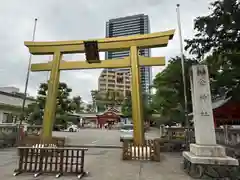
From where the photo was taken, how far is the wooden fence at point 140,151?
809cm

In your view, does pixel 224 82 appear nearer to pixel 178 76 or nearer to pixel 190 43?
pixel 190 43

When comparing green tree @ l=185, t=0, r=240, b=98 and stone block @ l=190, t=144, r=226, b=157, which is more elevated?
green tree @ l=185, t=0, r=240, b=98

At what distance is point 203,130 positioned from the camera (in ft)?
19.2

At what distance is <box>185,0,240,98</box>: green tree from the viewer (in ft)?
25.0

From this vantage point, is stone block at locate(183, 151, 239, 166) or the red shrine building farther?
the red shrine building

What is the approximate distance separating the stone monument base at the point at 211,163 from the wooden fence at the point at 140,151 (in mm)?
2491

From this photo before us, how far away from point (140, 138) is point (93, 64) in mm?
4307

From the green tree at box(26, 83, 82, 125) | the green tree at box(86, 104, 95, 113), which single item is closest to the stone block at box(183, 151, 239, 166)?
the green tree at box(26, 83, 82, 125)

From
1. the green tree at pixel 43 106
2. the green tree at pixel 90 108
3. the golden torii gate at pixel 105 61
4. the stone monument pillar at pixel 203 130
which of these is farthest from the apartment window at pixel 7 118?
the green tree at pixel 90 108

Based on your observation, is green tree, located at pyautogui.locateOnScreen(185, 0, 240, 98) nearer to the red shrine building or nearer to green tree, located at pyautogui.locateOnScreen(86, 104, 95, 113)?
the red shrine building

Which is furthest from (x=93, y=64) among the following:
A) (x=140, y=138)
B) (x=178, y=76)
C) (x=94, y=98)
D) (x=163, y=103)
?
(x=94, y=98)

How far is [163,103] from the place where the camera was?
Result: 55.8ft

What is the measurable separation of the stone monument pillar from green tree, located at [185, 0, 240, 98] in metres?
2.07

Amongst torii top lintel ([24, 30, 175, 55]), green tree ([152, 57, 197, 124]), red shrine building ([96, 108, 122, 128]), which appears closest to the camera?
torii top lintel ([24, 30, 175, 55])
